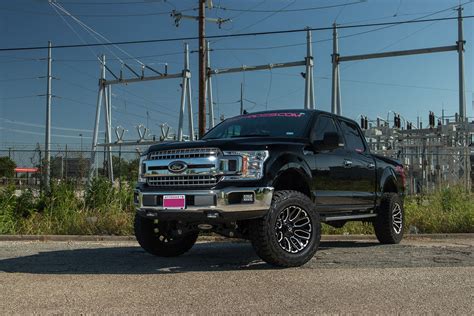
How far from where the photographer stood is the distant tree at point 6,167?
54.3 ft

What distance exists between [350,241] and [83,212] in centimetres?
613

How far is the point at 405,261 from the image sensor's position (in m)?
7.45

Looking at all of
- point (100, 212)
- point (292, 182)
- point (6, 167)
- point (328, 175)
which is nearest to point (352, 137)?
point (328, 175)

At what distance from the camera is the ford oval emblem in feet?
21.5

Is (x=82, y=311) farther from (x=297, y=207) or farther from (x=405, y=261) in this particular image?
(x=405, y=261)

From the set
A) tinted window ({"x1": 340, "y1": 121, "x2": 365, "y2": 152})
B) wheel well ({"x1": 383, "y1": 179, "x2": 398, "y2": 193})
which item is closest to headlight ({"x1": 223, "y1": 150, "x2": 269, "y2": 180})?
tinted window ({"x1": 340, "y1": 121, "x2": 365, "y2": 152})

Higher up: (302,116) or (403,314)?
(302,116)

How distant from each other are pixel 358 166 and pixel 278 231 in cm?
250

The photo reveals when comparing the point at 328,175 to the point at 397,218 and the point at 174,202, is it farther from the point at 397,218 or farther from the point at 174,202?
the point at 397,218

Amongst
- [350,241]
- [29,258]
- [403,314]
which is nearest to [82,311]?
[403,314]

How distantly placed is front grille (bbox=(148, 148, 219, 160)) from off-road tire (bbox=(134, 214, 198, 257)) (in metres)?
1.00

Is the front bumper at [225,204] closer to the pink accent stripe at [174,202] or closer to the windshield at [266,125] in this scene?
the pink accent stripe at [174,202]

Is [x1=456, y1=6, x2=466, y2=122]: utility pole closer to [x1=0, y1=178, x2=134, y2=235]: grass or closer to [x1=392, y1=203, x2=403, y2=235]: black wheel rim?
[x1=392, y1=203, x2=403, y2=235]: black wheel rim

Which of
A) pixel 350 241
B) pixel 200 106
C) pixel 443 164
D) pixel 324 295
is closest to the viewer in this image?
pixel 324 295
